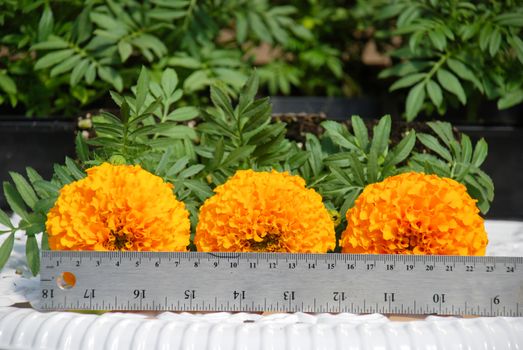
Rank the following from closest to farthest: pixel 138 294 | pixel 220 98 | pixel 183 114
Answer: pixel 138 294, pixel 220 98, pixel 183 114

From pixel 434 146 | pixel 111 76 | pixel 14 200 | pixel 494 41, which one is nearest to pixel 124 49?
pixel 111 76

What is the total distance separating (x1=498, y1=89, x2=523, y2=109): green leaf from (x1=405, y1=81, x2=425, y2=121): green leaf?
20cm

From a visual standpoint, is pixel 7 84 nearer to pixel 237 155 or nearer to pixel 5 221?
pixel 5 221

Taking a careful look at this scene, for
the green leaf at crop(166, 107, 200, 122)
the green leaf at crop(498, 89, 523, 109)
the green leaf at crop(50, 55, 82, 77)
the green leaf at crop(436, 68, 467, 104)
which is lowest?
the green leaf at crop(166, 107, 200, 122)

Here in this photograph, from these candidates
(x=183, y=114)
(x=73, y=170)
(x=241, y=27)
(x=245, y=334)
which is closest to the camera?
(x=245, y=334)

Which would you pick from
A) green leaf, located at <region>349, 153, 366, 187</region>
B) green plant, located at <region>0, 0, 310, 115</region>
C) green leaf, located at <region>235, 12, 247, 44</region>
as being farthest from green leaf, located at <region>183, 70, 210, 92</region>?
green leaf, located at <region>349, 153, 366, 187</region>

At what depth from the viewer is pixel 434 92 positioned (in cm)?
168

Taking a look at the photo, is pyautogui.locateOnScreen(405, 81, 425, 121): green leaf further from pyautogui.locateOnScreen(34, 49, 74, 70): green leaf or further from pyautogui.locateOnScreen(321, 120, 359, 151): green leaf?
pyautogui.locateOnScreen(34, 49, 74, 70): green leaf

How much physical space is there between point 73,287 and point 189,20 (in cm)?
98

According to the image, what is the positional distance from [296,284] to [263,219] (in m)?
0.12

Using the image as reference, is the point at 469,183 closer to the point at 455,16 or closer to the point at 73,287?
the point at 455,16

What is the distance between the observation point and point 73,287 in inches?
44.0

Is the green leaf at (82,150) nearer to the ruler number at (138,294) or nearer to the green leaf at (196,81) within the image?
the ruler number at (138,294)

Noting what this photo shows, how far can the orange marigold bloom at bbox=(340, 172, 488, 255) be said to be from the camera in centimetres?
111
